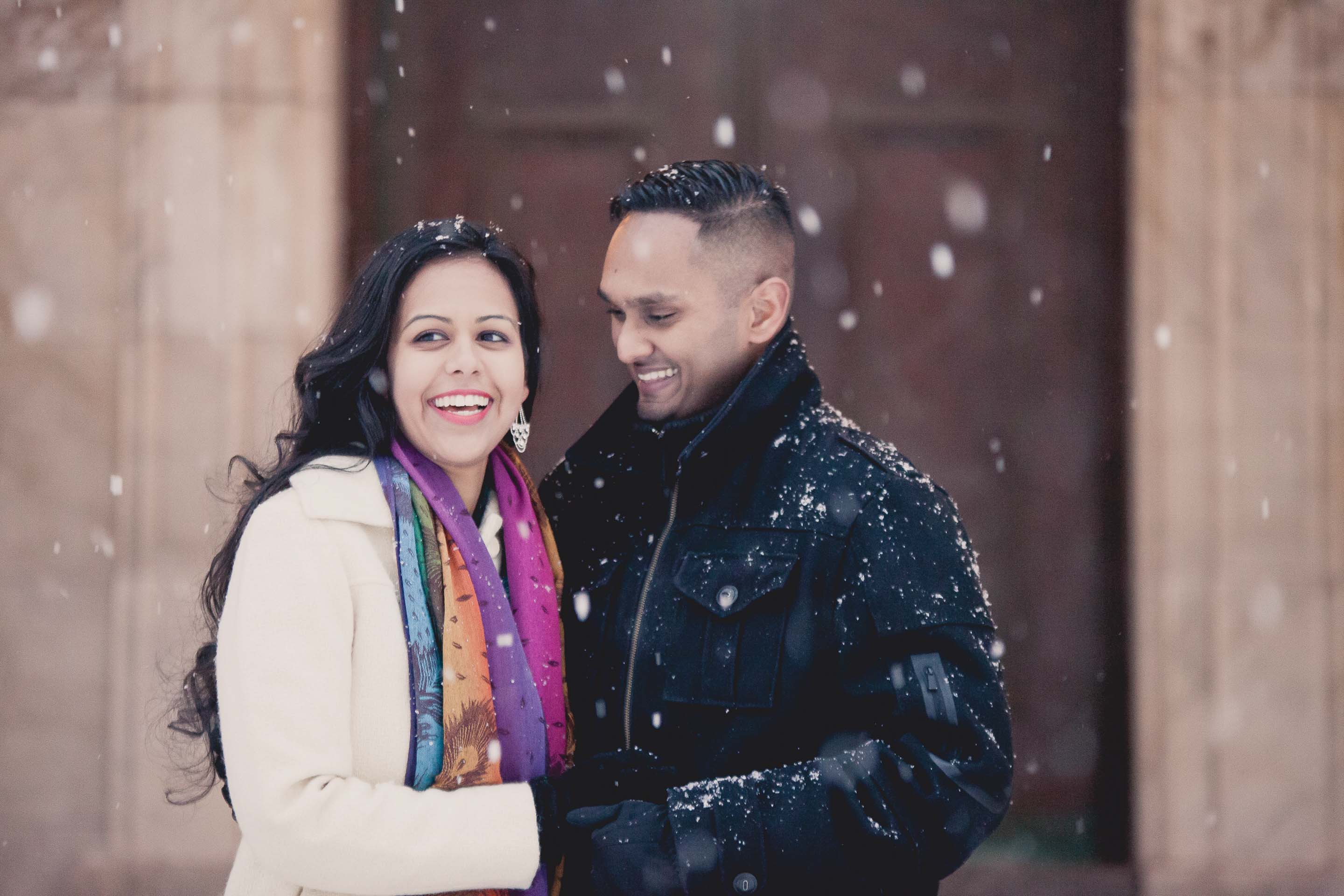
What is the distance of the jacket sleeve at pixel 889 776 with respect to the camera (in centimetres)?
200

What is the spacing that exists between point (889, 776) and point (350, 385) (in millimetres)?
1206

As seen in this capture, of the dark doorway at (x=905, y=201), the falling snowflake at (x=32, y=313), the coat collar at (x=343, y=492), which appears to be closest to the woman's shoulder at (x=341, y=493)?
the coat collar at (x=343, y=492)

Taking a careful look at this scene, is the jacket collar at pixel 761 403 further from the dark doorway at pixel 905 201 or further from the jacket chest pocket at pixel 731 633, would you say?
the dark doorway at pixel 905 201

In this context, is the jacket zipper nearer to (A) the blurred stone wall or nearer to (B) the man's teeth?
(B) the man's teeth

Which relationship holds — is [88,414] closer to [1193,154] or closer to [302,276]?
[302,276]

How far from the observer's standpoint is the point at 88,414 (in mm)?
4250

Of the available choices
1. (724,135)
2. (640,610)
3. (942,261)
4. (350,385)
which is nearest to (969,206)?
(942,261)

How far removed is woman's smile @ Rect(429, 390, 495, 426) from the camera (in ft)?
7.38

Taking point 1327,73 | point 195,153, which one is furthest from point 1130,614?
point 195,153

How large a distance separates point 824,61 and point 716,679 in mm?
3100

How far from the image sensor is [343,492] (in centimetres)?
214

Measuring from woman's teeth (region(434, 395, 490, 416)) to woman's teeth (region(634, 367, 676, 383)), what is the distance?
373mm

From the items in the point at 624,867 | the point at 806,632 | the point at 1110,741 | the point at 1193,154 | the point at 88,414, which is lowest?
the point at 1110,741

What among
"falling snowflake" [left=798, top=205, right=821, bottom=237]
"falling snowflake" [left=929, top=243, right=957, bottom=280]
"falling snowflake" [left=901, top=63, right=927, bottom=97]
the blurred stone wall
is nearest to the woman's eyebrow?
the blurred stone wall
